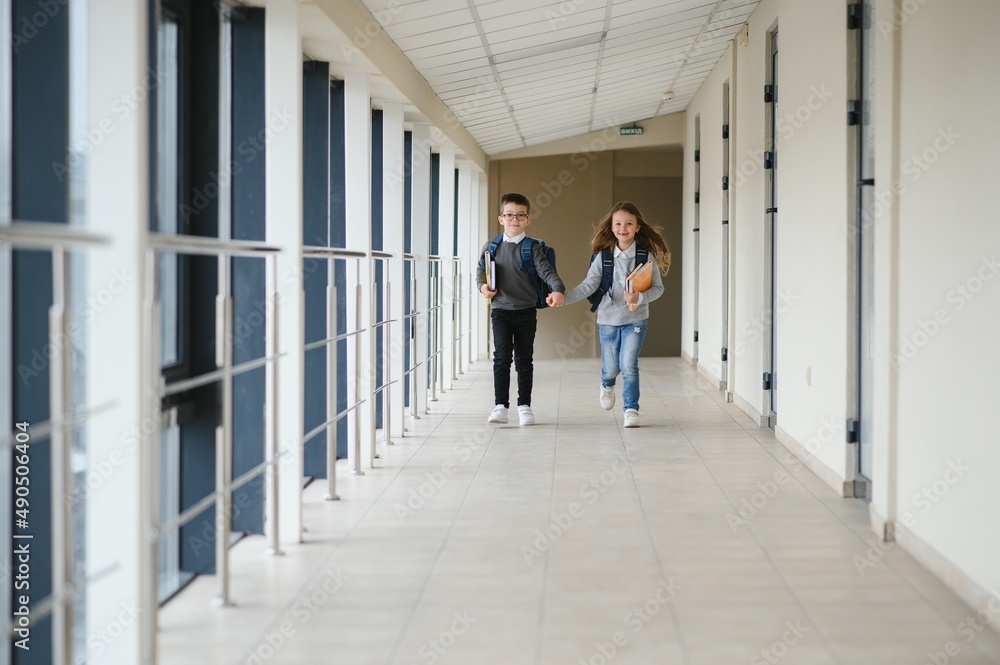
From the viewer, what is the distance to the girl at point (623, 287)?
19.0 feet

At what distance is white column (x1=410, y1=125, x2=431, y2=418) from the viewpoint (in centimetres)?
642

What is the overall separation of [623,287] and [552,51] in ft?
4.60

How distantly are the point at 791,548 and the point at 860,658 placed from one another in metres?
0.96

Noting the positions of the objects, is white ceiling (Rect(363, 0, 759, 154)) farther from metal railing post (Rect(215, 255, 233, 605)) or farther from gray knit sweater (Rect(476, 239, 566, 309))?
metal railing post (Rect(215, 255, 233, 605))

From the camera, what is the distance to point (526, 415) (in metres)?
5.90

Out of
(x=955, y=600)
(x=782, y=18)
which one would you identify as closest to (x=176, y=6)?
(x=955, y=600)

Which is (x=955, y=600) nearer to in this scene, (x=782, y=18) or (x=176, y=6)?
(x=176, y=6)

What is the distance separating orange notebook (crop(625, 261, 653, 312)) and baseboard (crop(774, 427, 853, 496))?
1.03 metres

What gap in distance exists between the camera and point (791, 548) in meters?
3.27

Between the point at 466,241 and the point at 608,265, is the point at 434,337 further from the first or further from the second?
the point at 466,241

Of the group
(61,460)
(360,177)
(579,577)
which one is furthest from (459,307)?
(61,460)

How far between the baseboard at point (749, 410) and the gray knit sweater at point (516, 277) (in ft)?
4.31

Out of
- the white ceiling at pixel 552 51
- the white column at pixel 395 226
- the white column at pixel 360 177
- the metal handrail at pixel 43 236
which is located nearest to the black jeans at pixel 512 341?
the white column at pixel 395 226

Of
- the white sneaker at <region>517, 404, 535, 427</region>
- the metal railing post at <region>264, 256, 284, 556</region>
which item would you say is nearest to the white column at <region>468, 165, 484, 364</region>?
the white sneaker at <region>517, 404, 535, 427</region>
